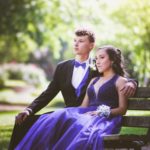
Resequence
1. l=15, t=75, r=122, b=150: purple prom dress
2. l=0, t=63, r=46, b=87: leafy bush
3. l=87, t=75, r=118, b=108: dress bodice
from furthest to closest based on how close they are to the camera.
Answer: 1. l=0, t=63, r=46, b=87: leafy bush
2. l=87, t=75, r=118, b=108: dress bodice
3. l=15, t=75, r=122, b=150: purple prom dress

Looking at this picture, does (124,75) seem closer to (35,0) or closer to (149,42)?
(35,0)

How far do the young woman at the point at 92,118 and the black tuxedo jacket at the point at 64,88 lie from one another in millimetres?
204

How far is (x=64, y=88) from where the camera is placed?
6.58 m

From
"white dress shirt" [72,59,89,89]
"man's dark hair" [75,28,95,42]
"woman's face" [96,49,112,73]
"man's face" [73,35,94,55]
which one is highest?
"man's dark hair" [75,28,95,42]

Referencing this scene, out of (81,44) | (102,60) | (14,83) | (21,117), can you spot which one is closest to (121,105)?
(102,60)

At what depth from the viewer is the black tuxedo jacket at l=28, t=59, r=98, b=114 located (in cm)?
652

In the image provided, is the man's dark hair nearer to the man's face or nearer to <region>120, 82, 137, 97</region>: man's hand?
the man's face

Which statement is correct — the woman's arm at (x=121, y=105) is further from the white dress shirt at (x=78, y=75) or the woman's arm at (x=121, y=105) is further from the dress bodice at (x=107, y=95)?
the white dress shirt at (x=78, y=75)

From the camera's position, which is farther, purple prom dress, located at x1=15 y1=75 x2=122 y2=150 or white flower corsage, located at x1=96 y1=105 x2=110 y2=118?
white flower corsage, located at x1=96 y1=105 x2=110 y2=118

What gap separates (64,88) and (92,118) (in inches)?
35.7

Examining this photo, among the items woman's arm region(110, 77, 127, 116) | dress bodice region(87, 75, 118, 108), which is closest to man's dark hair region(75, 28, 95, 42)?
dress bodice region(87, 75, 118, 108)

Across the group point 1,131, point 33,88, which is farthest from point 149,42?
point 1,131

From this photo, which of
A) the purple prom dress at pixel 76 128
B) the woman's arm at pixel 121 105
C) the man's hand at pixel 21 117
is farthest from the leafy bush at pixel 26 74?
the woman's arm at pixel 121 105

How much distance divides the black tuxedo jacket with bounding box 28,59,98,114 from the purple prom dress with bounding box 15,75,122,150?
34cm
